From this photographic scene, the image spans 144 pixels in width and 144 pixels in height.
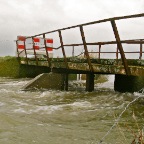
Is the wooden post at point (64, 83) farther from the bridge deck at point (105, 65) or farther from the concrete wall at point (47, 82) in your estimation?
the bridge deck at point (105, 65)

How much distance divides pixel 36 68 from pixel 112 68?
9.00 m

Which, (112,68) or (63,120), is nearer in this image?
(63,120)

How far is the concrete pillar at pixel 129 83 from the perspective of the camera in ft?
32.0

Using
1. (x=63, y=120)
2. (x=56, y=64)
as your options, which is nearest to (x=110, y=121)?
(x=63, y=120)

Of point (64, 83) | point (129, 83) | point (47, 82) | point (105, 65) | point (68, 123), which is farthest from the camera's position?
point (64, 83)

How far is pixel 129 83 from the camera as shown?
1016 centimetres

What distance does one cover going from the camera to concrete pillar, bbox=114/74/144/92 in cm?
977

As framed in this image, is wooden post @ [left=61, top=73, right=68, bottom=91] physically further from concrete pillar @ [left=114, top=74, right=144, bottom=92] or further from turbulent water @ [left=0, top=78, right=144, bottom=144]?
turbulent water @ [left=0, top=78, right=144, bottom=144]

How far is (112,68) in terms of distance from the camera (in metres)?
7.41

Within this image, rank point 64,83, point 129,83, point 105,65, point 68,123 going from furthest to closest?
point 64,83 < point 129,83 < point 105,65 < point 68,123

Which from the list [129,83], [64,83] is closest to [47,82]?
[64,83]

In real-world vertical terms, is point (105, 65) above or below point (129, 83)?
above

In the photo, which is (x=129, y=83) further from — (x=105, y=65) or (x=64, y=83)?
(x=105, y=65)

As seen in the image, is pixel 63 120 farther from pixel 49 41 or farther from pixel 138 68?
pixel 49 41
